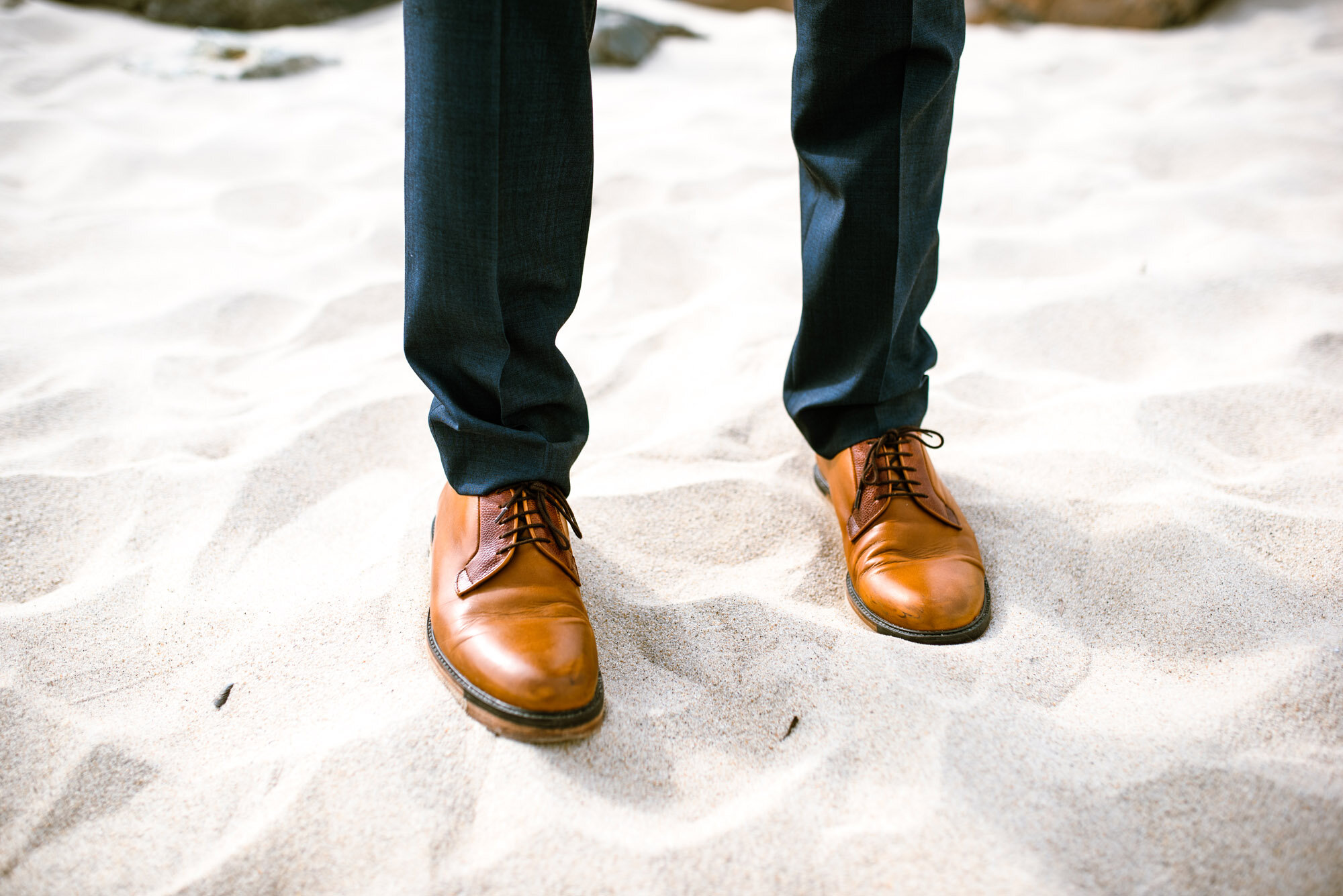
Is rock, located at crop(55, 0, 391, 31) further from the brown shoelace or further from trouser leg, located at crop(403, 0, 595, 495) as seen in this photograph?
the brown shoelace

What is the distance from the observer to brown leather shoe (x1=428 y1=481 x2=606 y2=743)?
2.41ft

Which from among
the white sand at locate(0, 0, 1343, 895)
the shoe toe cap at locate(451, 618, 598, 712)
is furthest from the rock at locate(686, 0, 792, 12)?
the shoe toe cap at locate(451, 618, 598, 712)

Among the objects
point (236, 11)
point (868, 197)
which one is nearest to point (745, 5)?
point (236, 11)

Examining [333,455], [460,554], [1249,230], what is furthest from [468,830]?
[1249,230]

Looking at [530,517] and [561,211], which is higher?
[561,211]

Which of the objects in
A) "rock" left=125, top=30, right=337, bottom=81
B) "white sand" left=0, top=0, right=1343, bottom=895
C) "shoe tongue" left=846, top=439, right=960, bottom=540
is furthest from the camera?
"rock" left=125, top=30, right=337, bottom=81

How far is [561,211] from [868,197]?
0.36 metres

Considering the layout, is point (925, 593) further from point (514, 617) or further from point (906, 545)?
point (514, 617)

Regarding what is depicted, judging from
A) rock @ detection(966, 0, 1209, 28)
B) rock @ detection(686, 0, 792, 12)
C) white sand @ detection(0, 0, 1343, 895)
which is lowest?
white sand @ detection(0, 0, 1343, 895)

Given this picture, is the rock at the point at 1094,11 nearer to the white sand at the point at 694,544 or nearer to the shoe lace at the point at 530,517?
the white sand at the point at 694,544

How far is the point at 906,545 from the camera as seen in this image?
0.94 meters

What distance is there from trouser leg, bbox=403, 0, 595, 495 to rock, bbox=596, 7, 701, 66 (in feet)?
7.35

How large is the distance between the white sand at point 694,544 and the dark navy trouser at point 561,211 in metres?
0.21

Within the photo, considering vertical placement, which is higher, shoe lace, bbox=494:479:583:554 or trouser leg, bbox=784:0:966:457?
trouser leg, bbox=784:0:966:457
